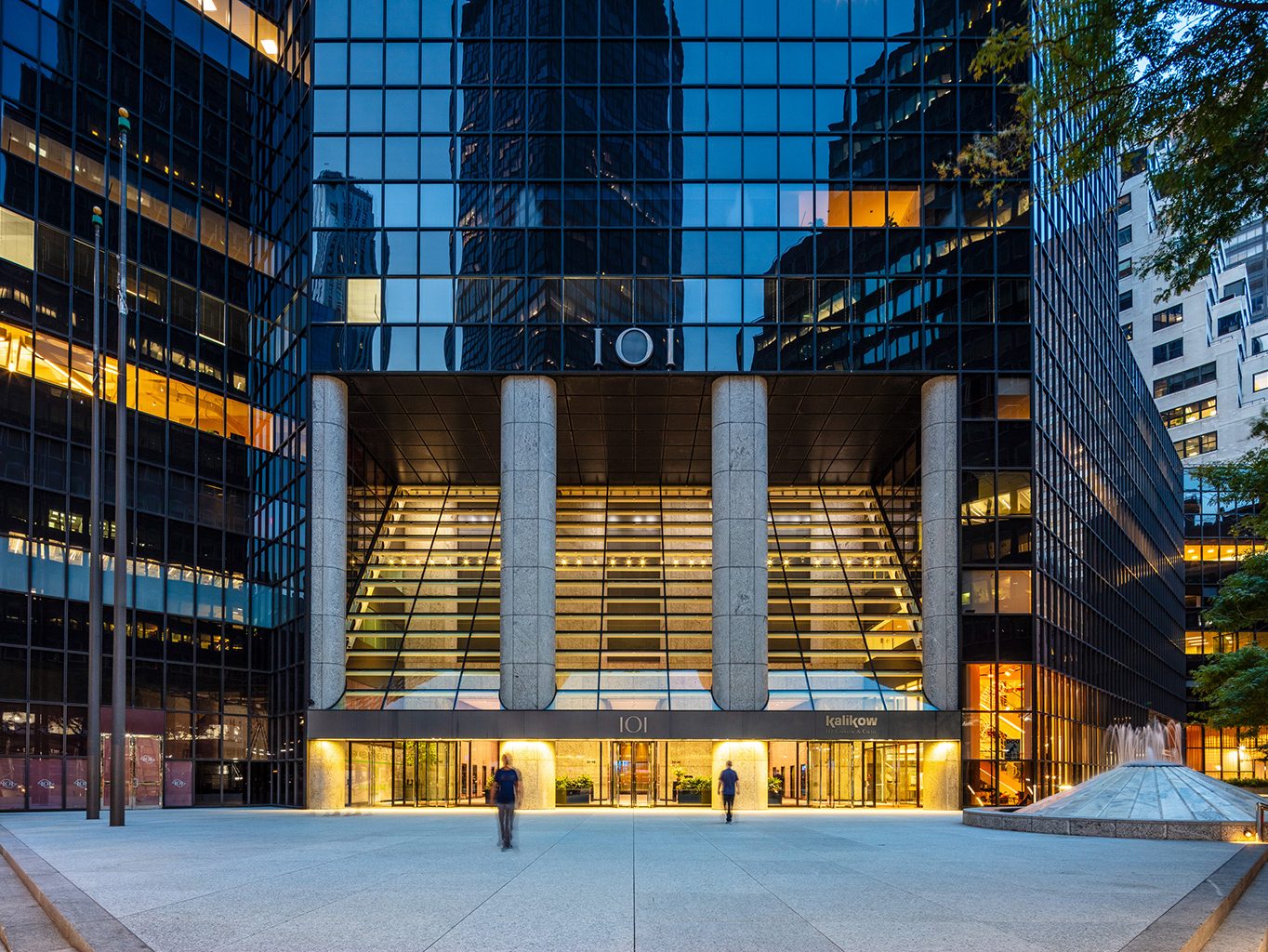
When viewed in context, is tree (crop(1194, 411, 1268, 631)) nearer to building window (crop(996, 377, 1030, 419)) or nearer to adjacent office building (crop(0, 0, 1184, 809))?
adjacent office building (crop(0, 0, 1184, 809))

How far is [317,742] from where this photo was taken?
37.5 m

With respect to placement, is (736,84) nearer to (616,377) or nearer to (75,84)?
(616,377)

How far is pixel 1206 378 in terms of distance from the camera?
95125 mm

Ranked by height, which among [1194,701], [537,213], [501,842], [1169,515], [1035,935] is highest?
[537,213]

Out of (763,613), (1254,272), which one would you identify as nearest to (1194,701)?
(1254,272)

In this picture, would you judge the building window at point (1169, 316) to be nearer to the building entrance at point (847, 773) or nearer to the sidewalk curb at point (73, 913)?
the building entrance at point (847, 773)

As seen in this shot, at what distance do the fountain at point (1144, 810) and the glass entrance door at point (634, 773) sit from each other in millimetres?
12524

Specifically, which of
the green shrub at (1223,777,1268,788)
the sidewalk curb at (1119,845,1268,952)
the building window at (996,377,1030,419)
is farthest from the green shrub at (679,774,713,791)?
the green shrub at (1223,777,1268,788)

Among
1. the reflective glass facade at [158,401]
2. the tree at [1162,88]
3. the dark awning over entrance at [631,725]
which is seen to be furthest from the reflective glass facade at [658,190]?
the tree at [1162,88]

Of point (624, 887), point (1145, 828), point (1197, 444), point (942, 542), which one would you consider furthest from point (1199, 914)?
point (1197, 444)

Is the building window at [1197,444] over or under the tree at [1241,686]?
over

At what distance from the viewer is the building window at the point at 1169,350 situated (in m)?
97.8

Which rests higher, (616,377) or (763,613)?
(616,377)

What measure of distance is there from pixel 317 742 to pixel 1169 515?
6643 cm
